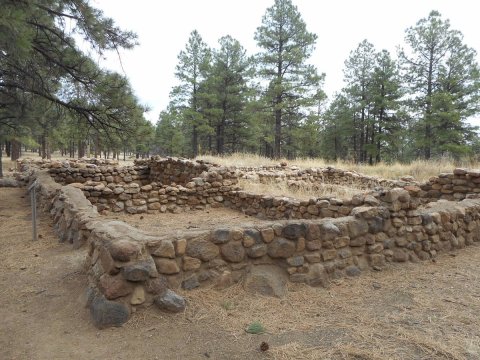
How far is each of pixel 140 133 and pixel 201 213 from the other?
2.57 meters

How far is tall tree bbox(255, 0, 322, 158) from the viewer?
2267 cm

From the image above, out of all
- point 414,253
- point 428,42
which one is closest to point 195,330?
point 414,253

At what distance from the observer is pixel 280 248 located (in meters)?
3.70

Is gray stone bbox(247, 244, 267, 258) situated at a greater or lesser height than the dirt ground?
greater

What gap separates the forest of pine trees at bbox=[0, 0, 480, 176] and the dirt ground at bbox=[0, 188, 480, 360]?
13.9ft

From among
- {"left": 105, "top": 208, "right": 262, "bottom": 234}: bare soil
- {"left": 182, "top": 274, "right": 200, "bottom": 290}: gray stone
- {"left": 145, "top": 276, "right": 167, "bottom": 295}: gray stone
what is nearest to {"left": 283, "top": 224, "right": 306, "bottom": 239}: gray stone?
{"left": 182, "top": 274, "right": 200, "bottom": 290}: gray stone

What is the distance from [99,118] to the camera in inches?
300

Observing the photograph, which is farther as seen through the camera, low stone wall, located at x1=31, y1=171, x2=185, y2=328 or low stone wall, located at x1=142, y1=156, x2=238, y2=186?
low stone wall, located at x1=142, y1=156, x2=238, y2=186

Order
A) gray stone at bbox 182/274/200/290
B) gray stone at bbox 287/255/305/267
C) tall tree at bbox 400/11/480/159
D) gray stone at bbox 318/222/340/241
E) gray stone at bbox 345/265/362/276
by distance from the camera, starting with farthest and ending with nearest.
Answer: tall tree at bbox 400/11/480/159
gray stone at bbox 345/265/362/276
gray stone at bbox 318/222/340/241
gray stone at bbox 287/255/305/267
gray stone at bbox 182/274/200/290

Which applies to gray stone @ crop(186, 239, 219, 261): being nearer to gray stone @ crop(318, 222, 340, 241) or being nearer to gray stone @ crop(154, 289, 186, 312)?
gray stone @ crop(154, 289, 186, 312)

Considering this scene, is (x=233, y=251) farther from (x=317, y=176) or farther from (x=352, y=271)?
(x=317, y=176)

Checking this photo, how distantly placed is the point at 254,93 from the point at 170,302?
24573mm

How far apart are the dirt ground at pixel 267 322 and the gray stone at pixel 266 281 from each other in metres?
0.09

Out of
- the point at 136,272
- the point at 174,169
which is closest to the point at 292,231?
the point at 136,272
